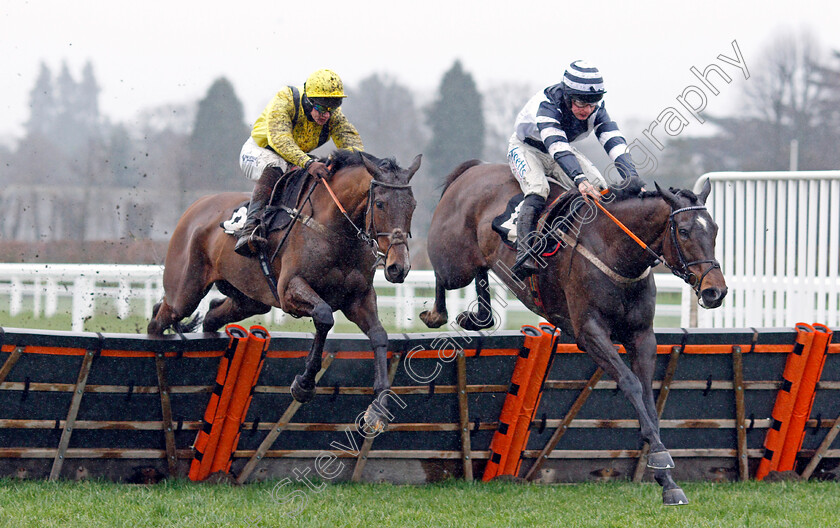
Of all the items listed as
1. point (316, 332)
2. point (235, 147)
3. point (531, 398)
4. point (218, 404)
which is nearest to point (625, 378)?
point (531, 398)

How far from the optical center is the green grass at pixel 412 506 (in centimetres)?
455

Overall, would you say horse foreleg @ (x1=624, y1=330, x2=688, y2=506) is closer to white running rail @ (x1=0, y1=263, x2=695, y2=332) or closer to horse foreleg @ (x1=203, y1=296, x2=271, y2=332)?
horse foreleg @ (x1=203, y1=296, x2=271, y2=332)

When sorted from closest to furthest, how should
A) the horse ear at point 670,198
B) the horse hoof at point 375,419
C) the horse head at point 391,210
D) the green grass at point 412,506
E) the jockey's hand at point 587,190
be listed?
the green grass at point 412,506, the horse head at point 391,210, the horse ear at point 670,198, the horse hoof at point 375,419, the jockey's hand at point 587,190

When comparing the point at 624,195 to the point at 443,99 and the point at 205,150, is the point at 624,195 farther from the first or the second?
the point at 443,99

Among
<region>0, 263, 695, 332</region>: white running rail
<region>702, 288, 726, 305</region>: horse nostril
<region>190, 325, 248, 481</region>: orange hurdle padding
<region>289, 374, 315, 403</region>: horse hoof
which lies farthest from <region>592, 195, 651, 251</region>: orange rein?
<region>0, 263, 695, 332</region>: white running rail

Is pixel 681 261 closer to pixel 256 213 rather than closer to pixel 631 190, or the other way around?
pixel 631 190

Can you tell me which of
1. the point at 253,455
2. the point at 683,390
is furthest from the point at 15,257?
the point at 683,390

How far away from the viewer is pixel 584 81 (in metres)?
5.51

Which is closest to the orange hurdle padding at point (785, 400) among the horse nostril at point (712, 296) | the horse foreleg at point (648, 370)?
the horse foreleg at point (648, 370)

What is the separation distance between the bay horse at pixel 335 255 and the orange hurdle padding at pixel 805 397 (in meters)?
2.58

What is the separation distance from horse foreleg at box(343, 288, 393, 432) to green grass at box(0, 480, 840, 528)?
0.44 meters

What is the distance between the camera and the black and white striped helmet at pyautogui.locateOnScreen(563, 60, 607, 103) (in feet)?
18.1

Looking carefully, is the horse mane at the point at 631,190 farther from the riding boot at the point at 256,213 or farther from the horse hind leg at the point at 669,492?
the riding boot at the point at 256,213

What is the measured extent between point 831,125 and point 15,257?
64.4ft
